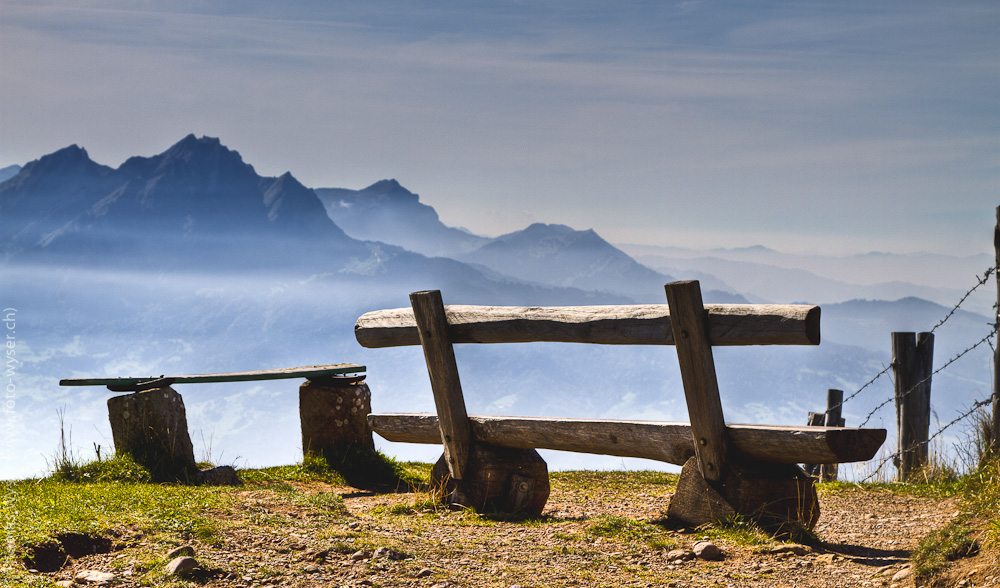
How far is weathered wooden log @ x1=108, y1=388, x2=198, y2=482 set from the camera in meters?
8.88

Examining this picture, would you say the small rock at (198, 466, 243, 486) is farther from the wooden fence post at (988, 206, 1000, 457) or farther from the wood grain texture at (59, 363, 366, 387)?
the wooden fence post at (988, 206, 1000, 457)

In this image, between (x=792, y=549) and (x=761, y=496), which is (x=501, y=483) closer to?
(x=761, y=496)

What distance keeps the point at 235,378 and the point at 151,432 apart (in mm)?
1079

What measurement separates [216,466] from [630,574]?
589 centimetres

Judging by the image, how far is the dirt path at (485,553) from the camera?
4965mm

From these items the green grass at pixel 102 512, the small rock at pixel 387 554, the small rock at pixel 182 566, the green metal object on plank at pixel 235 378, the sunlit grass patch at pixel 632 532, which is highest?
the green metal object on plank at pixel 235 378

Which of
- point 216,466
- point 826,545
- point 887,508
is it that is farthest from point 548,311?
point 216,466

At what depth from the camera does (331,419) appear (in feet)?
33.0

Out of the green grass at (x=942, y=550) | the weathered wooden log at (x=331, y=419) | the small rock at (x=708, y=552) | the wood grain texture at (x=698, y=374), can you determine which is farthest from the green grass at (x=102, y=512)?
the green grass at (x=942, y=550)

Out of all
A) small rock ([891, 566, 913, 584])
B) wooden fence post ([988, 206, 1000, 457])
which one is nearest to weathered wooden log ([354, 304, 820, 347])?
small rock ([891, 566, 913, 584])

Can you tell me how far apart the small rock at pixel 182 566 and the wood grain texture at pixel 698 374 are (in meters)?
3.60

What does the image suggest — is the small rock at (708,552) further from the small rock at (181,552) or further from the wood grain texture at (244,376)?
the wood grain texture at (244,376)

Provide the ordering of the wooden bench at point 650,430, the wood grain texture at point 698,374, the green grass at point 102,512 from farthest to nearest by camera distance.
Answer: the wood grain texture at point 698,374
the wooden bench at point 650,430
the green grass at point 102,512

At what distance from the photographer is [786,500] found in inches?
240
